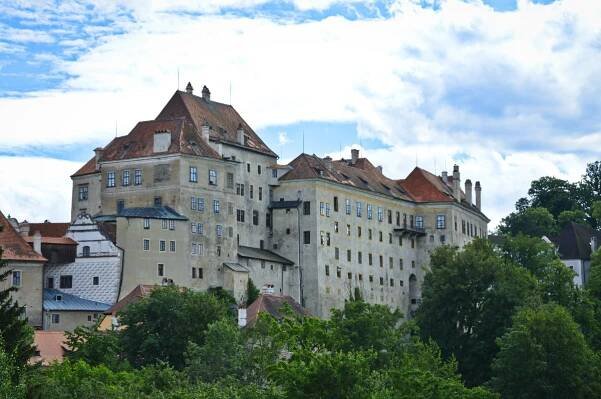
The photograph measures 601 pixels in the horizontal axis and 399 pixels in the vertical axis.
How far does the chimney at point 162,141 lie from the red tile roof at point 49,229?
9014 millimetres

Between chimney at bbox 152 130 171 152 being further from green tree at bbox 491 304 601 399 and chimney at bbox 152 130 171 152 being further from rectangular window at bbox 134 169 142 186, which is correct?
green tree at bbox 491 304 601 399

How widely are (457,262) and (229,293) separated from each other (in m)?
16.8

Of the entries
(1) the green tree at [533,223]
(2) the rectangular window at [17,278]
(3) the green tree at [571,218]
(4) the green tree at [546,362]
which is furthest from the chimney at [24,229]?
(3) the green tree at [571,218]

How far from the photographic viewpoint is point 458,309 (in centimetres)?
10825

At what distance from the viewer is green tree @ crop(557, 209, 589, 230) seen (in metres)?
175

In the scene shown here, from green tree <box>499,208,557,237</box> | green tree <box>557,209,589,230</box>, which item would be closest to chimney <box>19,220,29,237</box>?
A: green tree <box>499,208,557,237</box>

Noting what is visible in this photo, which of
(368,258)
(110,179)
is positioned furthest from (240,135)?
(368,258)

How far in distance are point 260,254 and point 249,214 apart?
11.5ft

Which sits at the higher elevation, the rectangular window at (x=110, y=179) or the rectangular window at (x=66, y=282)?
the rectangular window at (x=110, y=179)

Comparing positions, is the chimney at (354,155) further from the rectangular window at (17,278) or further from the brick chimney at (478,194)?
the rectangular window at (17,278)

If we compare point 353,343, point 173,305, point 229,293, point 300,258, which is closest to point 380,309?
point 353,343

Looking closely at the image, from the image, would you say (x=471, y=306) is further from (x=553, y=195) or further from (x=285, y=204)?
(x=553, y=195)

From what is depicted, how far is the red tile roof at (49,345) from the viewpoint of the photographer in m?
92.8

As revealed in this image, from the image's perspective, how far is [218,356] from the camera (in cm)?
8394
